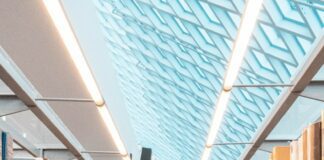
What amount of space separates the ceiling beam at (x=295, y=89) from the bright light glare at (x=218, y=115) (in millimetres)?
288

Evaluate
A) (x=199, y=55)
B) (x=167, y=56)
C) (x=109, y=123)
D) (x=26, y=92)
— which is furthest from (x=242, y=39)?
(x=167, y=56)

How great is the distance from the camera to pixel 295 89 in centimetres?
369

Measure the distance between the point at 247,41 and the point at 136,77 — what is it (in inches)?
691

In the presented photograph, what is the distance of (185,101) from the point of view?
19172 mm

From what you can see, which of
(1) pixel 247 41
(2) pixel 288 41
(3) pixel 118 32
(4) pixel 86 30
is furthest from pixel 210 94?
(1) pixel 247 41

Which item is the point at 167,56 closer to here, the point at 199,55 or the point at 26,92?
the point at 199,55

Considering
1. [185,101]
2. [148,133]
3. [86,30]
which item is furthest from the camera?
[148,133]

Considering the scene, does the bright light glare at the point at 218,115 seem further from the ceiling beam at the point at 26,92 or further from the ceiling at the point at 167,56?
the ceiling beam at the point at 26,92

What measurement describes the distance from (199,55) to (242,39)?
10930 millimetres

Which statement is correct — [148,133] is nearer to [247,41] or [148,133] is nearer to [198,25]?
[198,25]

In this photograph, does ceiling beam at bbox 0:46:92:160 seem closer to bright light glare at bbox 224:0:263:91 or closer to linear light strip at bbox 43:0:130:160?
linear light strip at bbox 43:0:130:160

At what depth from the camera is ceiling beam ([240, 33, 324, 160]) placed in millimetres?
3123

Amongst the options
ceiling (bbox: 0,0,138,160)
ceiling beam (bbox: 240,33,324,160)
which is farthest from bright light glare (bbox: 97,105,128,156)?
ceiling beam (bbox: 240,33,324,160)

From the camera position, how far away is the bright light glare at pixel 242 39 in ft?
9.62
